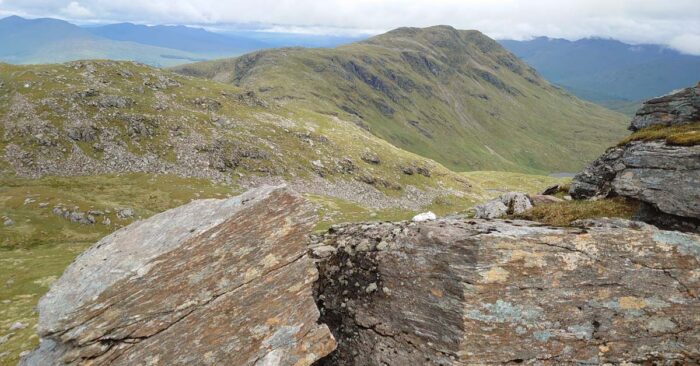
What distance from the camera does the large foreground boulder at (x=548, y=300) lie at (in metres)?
15.1

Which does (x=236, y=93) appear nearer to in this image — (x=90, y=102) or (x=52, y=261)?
(x=90, y=102)

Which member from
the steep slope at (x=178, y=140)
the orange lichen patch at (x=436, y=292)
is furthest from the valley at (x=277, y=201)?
the steep slope at (x=178, y=140)

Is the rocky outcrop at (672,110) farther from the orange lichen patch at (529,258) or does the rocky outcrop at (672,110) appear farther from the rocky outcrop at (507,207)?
the orange lichen patch at (529,258)

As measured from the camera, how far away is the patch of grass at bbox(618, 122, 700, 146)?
20.4 meters

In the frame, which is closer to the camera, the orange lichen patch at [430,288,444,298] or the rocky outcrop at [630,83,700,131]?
the orange lichen patch at [430,288,444,298]

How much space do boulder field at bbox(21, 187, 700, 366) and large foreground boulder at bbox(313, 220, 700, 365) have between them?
43 mm

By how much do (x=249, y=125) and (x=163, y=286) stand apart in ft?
399

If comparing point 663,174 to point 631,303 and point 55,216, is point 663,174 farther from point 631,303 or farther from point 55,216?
point 55,216

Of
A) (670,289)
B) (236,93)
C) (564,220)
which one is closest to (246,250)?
(564,220)

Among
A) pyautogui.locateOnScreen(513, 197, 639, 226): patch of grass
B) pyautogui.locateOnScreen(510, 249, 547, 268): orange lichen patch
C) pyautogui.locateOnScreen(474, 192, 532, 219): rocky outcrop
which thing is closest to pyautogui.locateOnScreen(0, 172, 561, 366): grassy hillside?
pyautogui.locateOnScreen(510, 249, 547, 268): orange lichen patch

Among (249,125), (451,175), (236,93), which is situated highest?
(236,93)

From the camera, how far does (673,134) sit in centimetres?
2197

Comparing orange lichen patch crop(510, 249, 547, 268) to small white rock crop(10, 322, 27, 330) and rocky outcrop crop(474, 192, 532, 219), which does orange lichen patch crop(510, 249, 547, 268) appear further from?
small white rock crop(10, 322, 27, 330)

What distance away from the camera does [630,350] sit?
1512 centimetres
